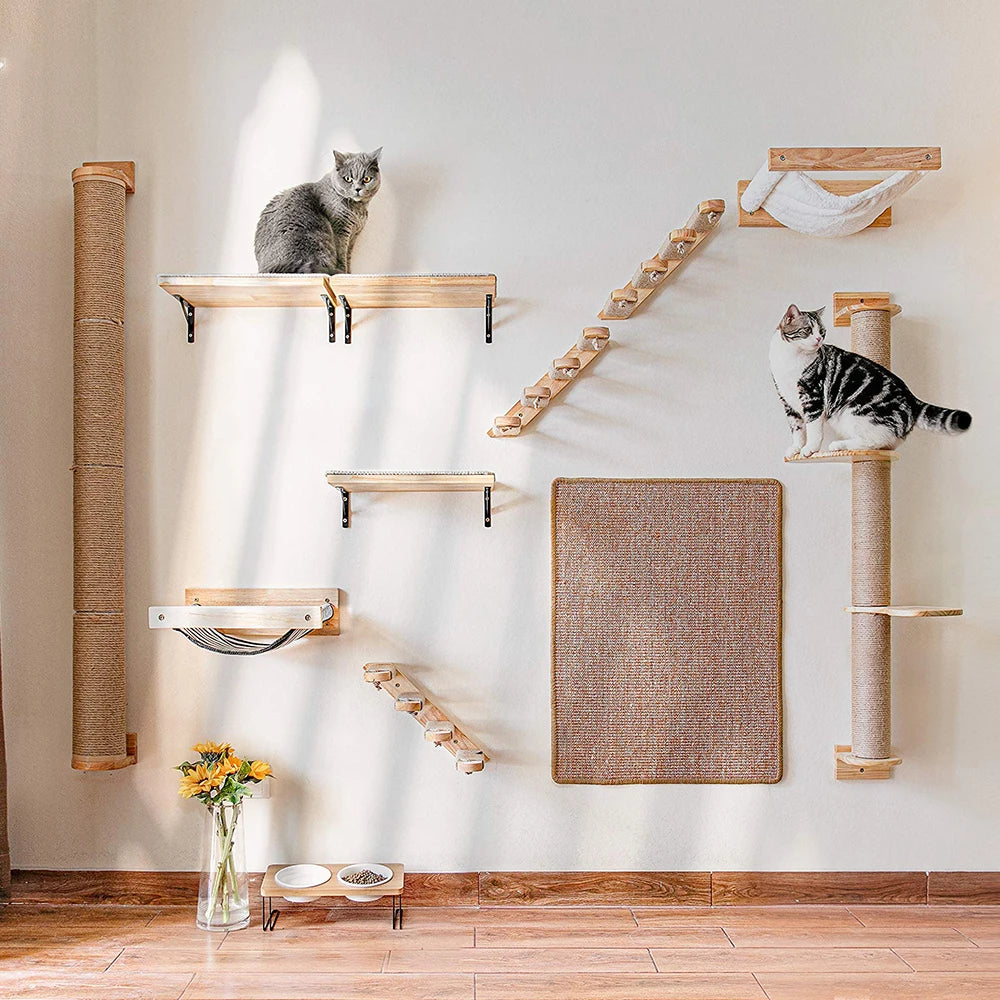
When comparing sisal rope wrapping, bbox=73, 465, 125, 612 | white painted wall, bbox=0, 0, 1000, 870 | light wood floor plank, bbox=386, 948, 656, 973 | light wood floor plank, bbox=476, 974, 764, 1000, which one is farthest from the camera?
white painted wall, bbox=0, 0, 1000, 870

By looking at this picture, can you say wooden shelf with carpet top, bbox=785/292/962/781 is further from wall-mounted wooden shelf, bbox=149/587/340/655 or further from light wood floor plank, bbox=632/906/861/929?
wall-mounted wooden shelf, bbox=149/587/340/655

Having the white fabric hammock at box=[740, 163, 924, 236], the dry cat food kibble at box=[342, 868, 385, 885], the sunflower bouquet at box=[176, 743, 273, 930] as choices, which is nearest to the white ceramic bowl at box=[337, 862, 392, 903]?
the dry cat food kibble at box=[342, 868, 385, 885]

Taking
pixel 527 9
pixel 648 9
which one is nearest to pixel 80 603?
pixel 527 9

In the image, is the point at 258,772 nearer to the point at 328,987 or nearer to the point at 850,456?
the point at 328,987

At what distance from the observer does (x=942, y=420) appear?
8.20 ft

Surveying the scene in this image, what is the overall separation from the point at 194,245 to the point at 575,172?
42.9 inches

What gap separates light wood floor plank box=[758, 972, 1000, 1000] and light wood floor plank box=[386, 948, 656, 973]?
0.98ft

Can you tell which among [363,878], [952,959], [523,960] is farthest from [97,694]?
[952,959]

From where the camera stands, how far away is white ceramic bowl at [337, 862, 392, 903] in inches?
104

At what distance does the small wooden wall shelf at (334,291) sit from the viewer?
2.64 meters

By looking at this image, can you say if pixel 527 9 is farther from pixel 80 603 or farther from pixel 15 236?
pixel 80 603

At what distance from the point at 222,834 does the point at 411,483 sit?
102 centimetres

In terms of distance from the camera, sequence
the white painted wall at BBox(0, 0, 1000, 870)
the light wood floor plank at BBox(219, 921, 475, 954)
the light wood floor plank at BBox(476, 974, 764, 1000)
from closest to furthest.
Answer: the light wood floor plank at BBox(476, 974, 764, 1000)
the light wood floor plank at BBox(219, 921, 475, 954)
the white painted wall at BBox(0, 0, 1000, 870)

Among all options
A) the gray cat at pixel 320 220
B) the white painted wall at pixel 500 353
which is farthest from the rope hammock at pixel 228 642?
the gray cat at pixel 320 220
